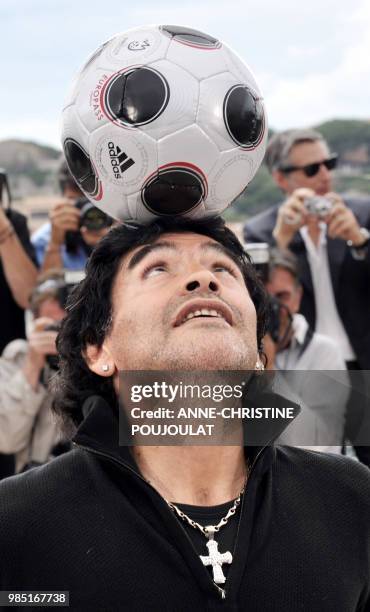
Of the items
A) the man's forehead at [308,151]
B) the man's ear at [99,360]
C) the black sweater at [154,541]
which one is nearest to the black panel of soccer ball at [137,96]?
the man's ear at [99,360]

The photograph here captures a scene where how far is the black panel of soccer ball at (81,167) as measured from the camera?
7.77ft

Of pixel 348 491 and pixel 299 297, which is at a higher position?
pixel 348 491

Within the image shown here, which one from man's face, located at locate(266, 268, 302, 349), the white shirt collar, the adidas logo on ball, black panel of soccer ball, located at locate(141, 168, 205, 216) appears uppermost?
the adidas logo on ball

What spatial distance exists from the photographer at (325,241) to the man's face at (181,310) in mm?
2162

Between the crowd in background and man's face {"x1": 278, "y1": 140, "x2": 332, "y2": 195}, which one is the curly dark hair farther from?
man's face {"x1": 278, "y1": 140, "x2": 332, "y2": 195}

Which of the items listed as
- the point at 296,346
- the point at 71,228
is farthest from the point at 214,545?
the point at 71,228

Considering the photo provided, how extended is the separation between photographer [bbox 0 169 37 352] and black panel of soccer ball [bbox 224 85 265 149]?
7.20 ft

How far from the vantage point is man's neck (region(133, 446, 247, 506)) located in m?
2.12

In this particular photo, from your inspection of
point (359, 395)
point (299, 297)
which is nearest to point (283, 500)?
point (359, 395)

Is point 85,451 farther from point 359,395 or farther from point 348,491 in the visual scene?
point 359,395

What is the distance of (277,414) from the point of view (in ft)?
7.25

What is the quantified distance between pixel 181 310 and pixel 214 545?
0.57m

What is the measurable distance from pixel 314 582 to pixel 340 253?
9.34ft

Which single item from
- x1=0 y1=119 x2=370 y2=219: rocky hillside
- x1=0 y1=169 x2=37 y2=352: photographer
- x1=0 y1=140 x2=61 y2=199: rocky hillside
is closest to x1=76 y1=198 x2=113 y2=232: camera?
x1=0 y1=169 x2=37 y2=352: photographer
